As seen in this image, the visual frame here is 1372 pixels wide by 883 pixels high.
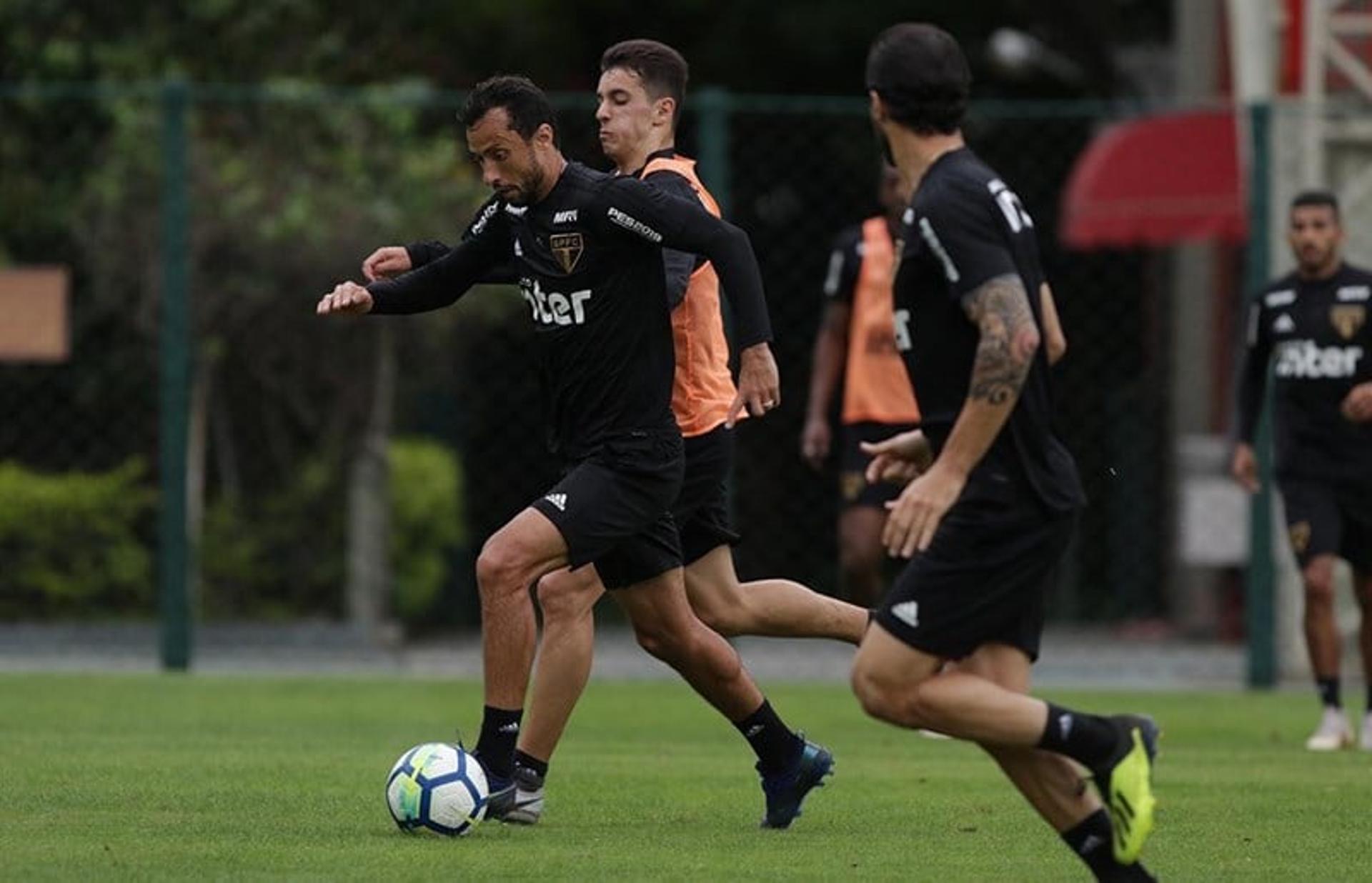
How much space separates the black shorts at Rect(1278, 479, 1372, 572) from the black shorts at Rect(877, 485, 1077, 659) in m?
5.87

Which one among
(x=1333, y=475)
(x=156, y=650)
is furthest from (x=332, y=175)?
(x=1333, y=475)

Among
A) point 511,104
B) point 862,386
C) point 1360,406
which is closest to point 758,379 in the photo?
point 511,104

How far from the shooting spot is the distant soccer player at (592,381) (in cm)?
840

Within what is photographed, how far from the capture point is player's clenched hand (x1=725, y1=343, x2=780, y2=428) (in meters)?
8.19

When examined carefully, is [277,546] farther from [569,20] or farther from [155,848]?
[155,848]

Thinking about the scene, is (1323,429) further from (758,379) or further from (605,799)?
(758,379)

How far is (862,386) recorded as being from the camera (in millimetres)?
13133

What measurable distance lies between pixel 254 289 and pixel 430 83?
13.1ft

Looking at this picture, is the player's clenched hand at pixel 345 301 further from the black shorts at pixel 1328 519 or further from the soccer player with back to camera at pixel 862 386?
the black shorts at pixel 1328 519

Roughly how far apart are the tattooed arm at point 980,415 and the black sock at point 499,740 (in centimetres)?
213

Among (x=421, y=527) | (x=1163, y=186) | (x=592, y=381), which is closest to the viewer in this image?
(x=592, y=381)

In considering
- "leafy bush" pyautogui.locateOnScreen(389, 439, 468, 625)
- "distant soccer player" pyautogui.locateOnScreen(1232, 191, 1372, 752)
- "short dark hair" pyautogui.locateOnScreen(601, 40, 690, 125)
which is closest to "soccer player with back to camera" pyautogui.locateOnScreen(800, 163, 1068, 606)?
"distant soccer player" pyautogui.locateOnScreen(1232, 191, 1372, 752)

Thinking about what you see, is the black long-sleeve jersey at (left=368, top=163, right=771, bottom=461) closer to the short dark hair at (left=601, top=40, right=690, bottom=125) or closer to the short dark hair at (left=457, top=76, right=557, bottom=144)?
the short dark hair at (left=457, top=76, right=557, bottom=144)

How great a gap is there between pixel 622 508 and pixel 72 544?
29.6ft
